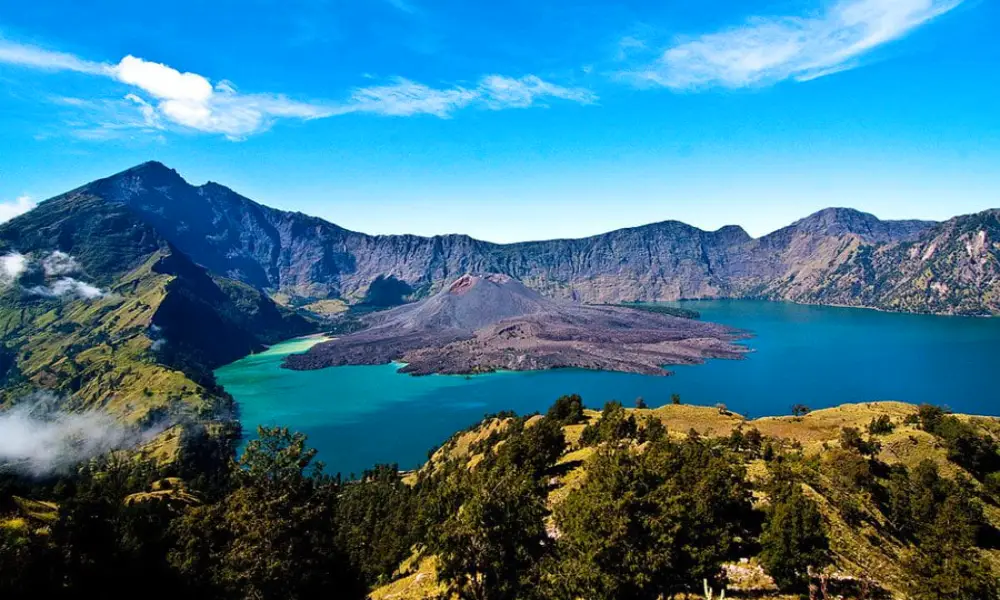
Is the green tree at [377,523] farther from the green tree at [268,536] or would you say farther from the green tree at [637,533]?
the green tree at [637,533]

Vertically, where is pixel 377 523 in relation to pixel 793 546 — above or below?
below

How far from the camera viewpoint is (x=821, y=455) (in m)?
53.8

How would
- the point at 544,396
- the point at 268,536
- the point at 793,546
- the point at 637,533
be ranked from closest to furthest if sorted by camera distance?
1. the point at 268,536
2. the point at 637,533
3. the point at 793,546
4. the point at 544,396

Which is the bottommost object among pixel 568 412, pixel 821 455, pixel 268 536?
pixel 568 412

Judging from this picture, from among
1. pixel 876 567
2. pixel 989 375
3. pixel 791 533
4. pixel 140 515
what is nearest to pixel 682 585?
pixel 791 533

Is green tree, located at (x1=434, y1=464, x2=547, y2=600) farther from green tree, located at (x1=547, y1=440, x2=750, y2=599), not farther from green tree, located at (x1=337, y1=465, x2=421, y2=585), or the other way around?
green tree, located at (x1=337, y1=465, x2=421, y2=585)

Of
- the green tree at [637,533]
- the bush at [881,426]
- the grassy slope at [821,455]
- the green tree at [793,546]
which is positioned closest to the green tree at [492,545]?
the green tree at [637,533]

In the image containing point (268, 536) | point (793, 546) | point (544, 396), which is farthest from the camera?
point (544, 396)

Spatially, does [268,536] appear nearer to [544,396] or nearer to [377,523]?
[377,523]

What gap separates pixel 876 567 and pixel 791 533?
8.77 metres

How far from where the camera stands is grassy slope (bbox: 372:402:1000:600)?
101ft

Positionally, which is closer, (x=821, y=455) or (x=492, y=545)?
(x=492, y=545)

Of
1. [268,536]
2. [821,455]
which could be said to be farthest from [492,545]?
[821,455]

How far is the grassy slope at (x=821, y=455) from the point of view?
30875 millimetres
